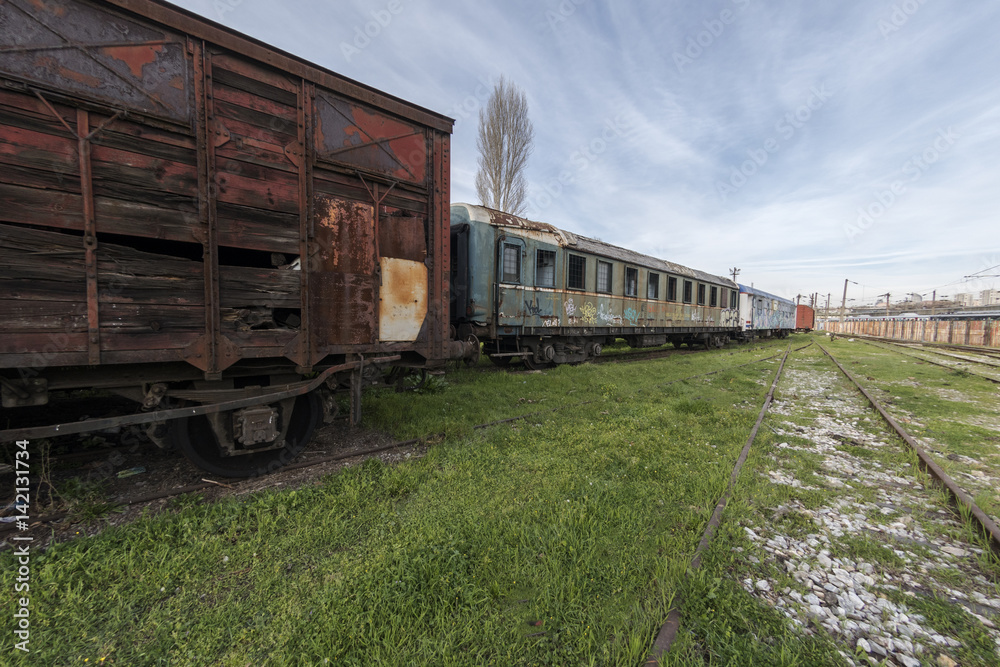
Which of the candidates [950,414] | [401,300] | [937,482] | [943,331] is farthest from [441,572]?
[943,331]

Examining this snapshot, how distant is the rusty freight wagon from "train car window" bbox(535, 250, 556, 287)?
5.48 meters

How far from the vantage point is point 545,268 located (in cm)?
1017

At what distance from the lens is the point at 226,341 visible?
11.4 feet

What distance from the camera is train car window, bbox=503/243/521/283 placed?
29.8 ft

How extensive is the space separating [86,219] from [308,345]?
5.99 ft

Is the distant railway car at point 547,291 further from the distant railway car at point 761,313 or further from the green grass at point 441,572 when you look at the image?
the distant railway car at point 761,313

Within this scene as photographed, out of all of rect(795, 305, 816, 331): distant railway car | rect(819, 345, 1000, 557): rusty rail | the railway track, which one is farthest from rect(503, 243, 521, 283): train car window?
rect(795, 305, 816, 331): distant railway car

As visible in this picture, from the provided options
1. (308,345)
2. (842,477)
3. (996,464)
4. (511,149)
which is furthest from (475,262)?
(511,149)

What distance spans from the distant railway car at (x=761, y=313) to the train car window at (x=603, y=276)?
52.0 feet

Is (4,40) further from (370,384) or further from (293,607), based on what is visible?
(293,607)

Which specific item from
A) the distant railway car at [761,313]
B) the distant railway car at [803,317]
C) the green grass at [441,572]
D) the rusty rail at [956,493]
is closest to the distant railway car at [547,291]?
the green grass at [441,572]

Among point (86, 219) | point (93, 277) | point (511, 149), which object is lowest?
point (93, 277)

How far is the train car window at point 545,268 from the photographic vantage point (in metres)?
9.96

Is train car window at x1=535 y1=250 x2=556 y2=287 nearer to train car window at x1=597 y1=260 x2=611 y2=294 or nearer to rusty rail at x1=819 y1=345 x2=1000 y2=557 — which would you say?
train car window at x1=597 y1=260 x2=611 y2=294
